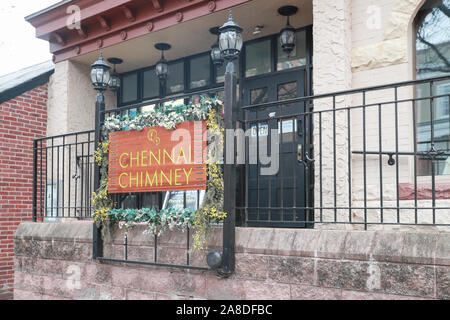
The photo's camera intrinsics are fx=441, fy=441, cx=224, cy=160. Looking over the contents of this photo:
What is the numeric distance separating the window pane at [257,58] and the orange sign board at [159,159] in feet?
9.52

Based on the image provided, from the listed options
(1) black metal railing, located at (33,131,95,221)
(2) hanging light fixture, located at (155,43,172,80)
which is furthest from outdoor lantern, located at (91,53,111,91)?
(2) hanging light fixture, located at (155,43,172,80)

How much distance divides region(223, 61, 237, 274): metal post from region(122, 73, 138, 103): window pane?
505 centimetres

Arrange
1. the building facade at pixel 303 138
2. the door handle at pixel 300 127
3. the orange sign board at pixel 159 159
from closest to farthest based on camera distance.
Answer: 1. the building facade at pixel 303 138
2. the orange sign board at pixel 159 159
3. the door handle at pixel 300 127

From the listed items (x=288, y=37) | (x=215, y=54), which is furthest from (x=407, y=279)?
(x=215, y=54)

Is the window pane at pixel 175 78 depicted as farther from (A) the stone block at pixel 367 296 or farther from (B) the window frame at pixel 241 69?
(A) the stone block at pixel 367 296

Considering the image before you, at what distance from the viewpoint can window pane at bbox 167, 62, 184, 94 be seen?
841cm

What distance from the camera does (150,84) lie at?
8.88 m

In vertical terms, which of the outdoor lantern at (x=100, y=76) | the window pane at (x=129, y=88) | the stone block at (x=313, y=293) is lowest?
the stone block at (x=313, y=293)

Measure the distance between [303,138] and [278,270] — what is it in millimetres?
1354

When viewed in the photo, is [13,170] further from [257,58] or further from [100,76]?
[257,58]

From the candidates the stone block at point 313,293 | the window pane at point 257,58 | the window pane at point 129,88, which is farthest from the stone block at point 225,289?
the window pane at point 129,88

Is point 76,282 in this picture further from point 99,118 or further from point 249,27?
point 249,27

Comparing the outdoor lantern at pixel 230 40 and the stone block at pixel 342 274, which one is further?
the outdoor lantern at pixel 230 40

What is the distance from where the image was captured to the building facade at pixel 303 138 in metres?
3.66
